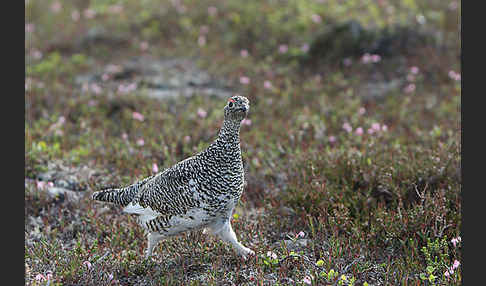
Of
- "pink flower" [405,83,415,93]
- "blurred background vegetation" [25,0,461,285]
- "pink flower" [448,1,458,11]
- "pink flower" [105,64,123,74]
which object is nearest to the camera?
"blurred background vegetation" [25,0,461,285]

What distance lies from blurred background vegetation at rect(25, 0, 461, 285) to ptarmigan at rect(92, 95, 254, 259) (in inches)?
17.1

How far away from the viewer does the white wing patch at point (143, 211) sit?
5.14m

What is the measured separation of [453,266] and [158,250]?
2950mm

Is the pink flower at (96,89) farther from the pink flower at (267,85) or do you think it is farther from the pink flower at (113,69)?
the pink flower at (267,85)

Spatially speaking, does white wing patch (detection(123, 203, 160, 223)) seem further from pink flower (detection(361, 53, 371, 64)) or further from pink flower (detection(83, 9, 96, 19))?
pink flower (detection(83, 9, 96, 19))

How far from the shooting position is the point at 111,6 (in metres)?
13.1

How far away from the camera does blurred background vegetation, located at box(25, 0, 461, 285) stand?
5238 mm

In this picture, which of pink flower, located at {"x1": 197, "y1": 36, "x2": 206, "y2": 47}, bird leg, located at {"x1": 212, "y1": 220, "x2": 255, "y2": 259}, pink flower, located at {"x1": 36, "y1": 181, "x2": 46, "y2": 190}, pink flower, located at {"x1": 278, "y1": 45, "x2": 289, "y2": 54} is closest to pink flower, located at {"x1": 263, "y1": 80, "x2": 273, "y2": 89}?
pink flower, located at {"x1": 278, "y1": 45, "x2": 289, "y2": 54}

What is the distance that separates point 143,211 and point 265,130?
361 centimetres

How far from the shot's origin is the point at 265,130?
8.47m

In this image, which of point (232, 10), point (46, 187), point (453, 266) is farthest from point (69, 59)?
point (453, 266)

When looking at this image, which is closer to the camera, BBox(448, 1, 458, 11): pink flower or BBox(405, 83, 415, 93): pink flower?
BBox(405, 83, 415, 93): pink flower

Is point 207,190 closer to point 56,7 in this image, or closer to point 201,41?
point 201,41

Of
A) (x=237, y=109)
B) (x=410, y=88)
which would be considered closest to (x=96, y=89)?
(x=237, y=109)
